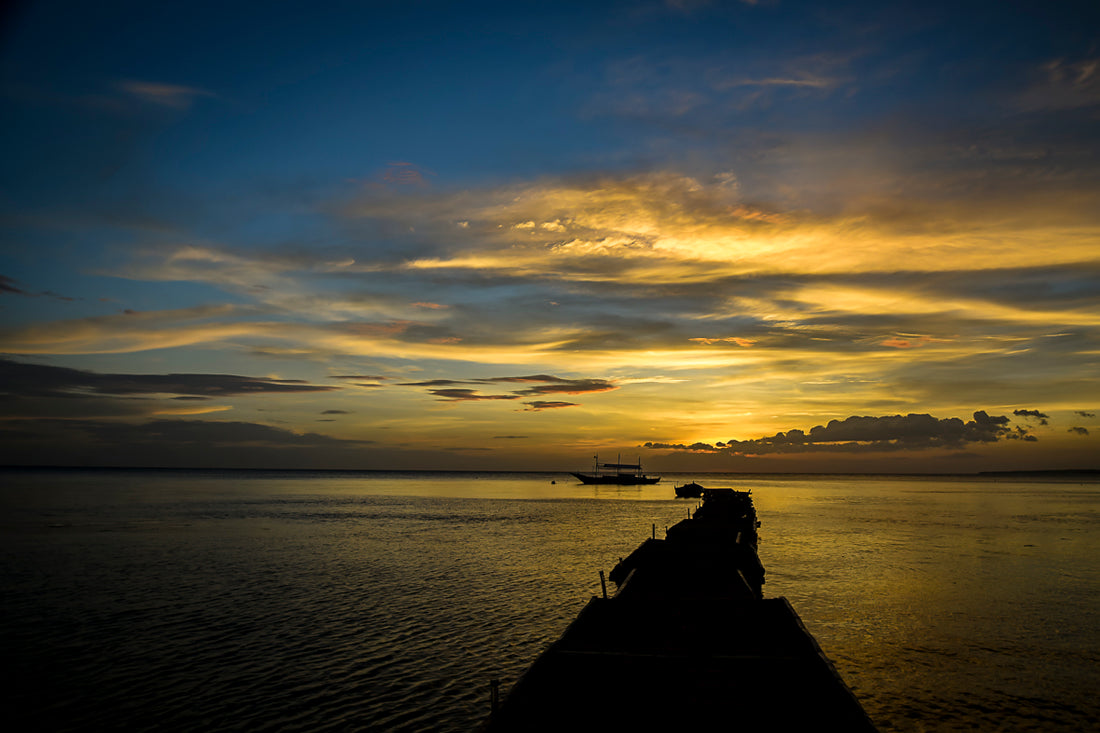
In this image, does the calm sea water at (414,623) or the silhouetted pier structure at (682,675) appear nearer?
the silhouetted pier structure at (682,675)

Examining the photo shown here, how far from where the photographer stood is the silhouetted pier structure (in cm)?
993

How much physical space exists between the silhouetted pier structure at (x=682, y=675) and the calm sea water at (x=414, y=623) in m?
3.35

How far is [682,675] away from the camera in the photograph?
11555 mm

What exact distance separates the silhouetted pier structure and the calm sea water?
11.0 ft

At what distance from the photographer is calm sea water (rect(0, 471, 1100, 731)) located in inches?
599

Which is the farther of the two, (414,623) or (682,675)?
(414,623)

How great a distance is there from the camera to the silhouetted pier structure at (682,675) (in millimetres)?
9930

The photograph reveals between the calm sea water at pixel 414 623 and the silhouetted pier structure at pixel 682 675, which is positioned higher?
the silhouetted pier structure at pixel 682 675

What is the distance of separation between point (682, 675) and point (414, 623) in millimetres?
13685

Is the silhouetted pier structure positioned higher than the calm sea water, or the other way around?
the silhouetted pier structure

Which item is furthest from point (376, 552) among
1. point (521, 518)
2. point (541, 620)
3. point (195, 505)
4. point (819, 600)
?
point (195, 505)

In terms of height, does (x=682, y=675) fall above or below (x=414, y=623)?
above

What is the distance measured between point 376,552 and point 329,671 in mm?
24834

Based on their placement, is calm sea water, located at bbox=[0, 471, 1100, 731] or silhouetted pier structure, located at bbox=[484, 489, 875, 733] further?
calm sea water, located at bbox=[0, 471, 1100, 731]
